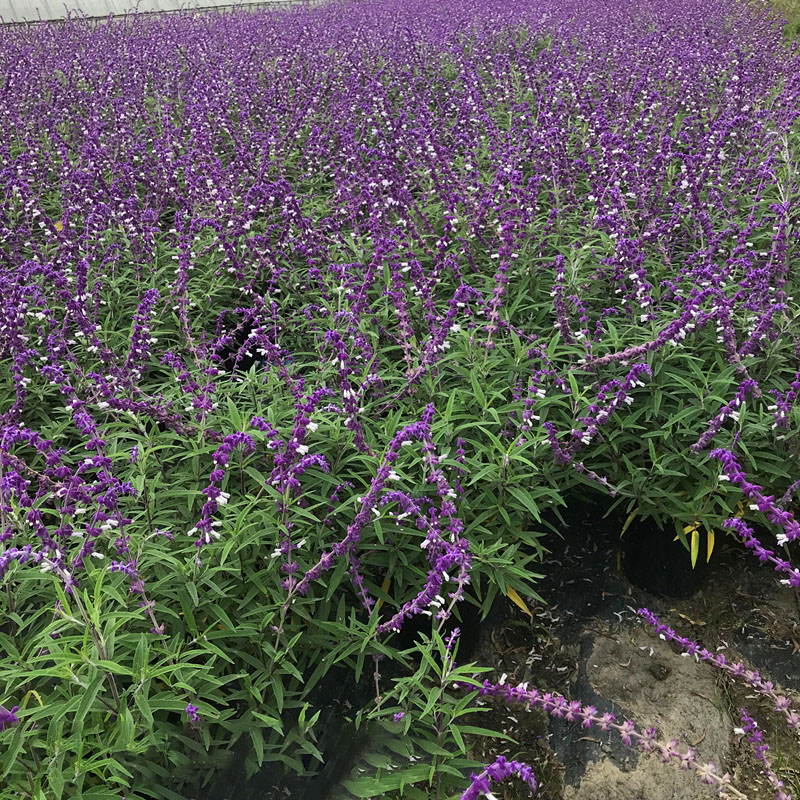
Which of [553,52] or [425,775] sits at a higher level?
[553,52]

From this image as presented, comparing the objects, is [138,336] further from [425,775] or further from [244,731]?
[425,775]

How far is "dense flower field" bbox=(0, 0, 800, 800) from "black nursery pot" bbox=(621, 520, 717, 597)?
15cm

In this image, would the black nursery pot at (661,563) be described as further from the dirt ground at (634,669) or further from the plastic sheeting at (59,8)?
the plastic sheeting at (59,8)

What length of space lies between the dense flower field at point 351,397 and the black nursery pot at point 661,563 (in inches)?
5.9

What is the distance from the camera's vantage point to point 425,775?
279 centimetres

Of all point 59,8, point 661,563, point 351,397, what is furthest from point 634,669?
point 59,8

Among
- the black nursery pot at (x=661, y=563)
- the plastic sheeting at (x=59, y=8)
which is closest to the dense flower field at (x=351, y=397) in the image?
the black nursery pot at (x=661, y=563)

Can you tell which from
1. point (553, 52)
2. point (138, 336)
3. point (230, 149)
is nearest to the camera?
point (138, 336)

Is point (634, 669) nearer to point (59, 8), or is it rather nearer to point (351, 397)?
point (351, 397)

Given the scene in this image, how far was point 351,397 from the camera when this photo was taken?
334 centimetres

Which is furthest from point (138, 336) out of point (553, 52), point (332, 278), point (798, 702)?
point (553, 52)

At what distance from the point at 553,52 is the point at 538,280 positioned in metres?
6.78

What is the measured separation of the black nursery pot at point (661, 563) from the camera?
4.30 m

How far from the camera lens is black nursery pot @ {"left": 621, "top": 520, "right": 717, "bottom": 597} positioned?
4.30 meters
